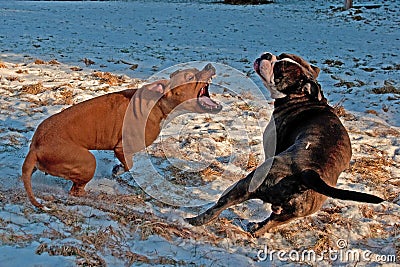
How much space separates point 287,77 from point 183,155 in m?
1.66

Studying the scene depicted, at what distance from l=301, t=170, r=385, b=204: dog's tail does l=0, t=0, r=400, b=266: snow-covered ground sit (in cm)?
66

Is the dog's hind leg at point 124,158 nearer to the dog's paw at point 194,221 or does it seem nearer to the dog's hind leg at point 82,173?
the dog's hind leg at point 82,173

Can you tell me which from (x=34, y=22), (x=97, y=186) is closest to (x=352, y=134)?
(x=97, y=186)

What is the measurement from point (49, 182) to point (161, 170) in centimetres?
115

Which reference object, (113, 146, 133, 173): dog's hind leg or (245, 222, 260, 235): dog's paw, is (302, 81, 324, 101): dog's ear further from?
(113, 146, 133, 173): dog's hind leg

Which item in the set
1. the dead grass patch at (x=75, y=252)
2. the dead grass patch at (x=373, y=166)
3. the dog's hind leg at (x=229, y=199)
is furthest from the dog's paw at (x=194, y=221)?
the dead grass patch at (x=373, y=166)

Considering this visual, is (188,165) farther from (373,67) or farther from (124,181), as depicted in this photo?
(373,67)

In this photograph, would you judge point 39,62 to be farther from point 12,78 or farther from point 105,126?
point 105,126

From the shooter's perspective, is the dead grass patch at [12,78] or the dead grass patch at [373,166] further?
the dead grass patch at [12,78]

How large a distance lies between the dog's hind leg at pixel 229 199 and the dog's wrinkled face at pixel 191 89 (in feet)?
4.56

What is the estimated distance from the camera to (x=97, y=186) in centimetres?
416

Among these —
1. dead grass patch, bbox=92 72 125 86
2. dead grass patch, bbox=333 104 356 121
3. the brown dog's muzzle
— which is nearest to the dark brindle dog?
the brown dog's muzzle

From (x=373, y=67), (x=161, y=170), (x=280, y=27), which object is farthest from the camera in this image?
(x=280, y=27)

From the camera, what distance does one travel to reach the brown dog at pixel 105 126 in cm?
355
